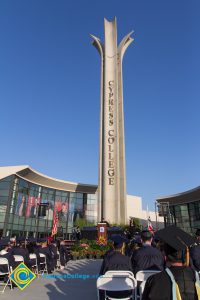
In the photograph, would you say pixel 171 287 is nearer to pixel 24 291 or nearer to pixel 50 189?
pixel 24 291

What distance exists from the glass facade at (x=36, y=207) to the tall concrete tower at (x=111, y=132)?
27.0 feet

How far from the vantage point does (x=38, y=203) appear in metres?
31.6

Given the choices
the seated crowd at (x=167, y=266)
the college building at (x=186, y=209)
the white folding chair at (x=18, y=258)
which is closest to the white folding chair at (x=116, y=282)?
the seated crowd at (x=167, y=266)

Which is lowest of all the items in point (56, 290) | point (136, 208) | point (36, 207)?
point (56, 290)

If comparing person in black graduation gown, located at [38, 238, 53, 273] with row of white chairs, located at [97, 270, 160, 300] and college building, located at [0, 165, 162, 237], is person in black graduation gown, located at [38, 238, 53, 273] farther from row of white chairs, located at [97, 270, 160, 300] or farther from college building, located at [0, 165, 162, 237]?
college building, located at [0, 165, 162, 237]

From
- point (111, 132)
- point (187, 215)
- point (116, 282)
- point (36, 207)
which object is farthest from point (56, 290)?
point (187, 215)

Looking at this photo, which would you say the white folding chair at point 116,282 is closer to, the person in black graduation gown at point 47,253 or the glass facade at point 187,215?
the person in black graduation gown at point 47,253

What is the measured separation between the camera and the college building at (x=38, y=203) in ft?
120

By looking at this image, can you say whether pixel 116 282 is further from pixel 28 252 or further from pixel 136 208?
pixel 136 208

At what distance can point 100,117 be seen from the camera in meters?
37.7

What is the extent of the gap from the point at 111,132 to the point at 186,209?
26.0 meters

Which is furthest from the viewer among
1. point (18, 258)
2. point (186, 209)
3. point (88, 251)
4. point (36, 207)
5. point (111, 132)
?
point (186, 209)

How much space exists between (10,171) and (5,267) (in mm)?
31018

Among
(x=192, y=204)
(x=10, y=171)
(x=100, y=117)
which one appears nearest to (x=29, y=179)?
(x=10, y=171)
